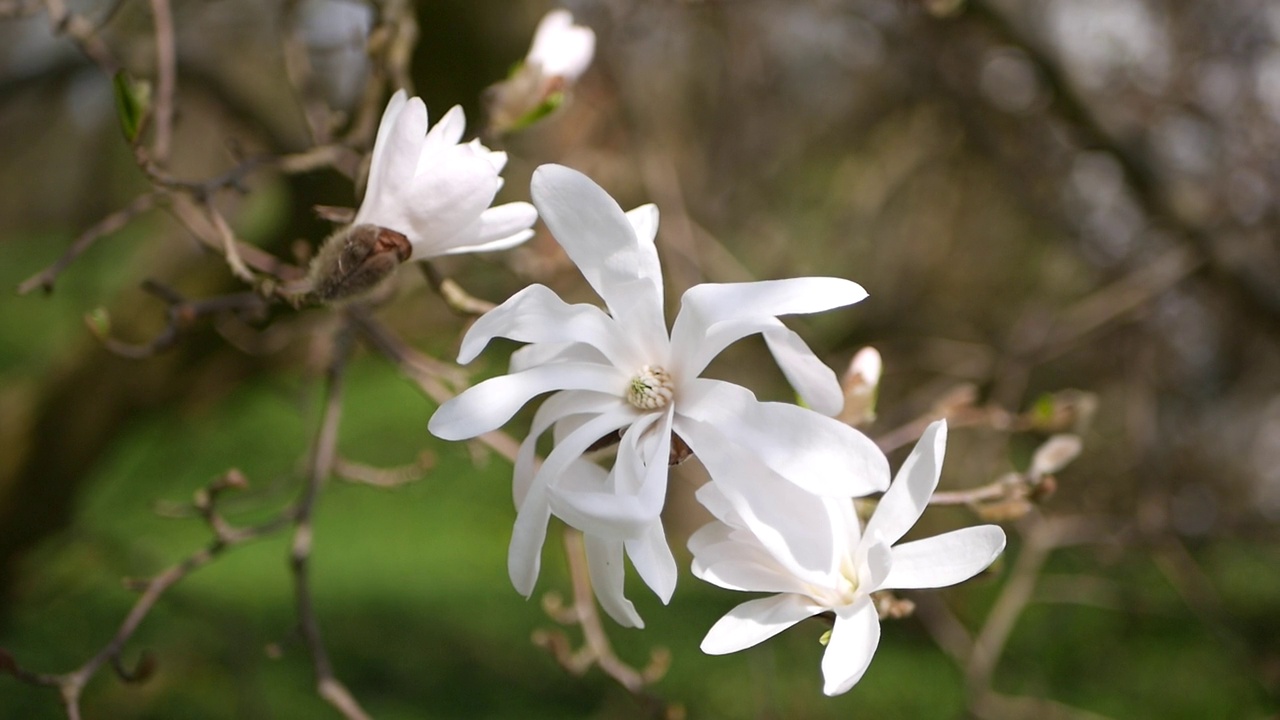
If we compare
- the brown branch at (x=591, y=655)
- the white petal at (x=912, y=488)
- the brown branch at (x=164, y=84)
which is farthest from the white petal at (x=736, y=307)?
the brown branch at (x=164, y=84)

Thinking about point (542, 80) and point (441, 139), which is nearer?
point (441, 139)

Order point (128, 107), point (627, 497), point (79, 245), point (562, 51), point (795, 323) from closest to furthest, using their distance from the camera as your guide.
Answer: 1. point (627, 497)
2. point (128, 107)
3. point (79, 245)
4. point (562, 51)
5. point (795, 323)

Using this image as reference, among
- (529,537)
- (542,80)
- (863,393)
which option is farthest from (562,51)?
(529,537)

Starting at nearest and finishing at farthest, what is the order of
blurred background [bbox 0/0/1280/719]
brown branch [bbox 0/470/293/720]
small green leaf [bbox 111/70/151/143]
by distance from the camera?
1. small green leaf [bbox 111/70/151/143]
2. brown branch [bbox 0/470/293/720]
3. blurred background [bbox 0/0/1280/719]

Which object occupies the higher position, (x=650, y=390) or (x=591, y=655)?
(x=650, y=390)

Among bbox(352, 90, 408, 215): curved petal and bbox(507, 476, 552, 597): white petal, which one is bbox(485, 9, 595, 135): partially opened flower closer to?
bbox(352, 90, 408, 215): curved petal

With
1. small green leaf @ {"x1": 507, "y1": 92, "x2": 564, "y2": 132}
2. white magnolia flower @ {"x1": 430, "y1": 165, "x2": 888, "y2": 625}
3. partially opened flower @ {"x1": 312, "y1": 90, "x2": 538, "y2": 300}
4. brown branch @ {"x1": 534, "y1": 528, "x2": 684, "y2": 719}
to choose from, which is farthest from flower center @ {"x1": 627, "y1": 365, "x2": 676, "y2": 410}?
small green leaf @ {"x1": 507, "y1": 92, "x2": 564, "y2": 132}

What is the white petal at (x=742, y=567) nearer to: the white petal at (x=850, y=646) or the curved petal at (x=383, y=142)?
the white petal at (x=850, y=646)

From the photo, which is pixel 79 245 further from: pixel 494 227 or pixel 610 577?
pixel 610 577
